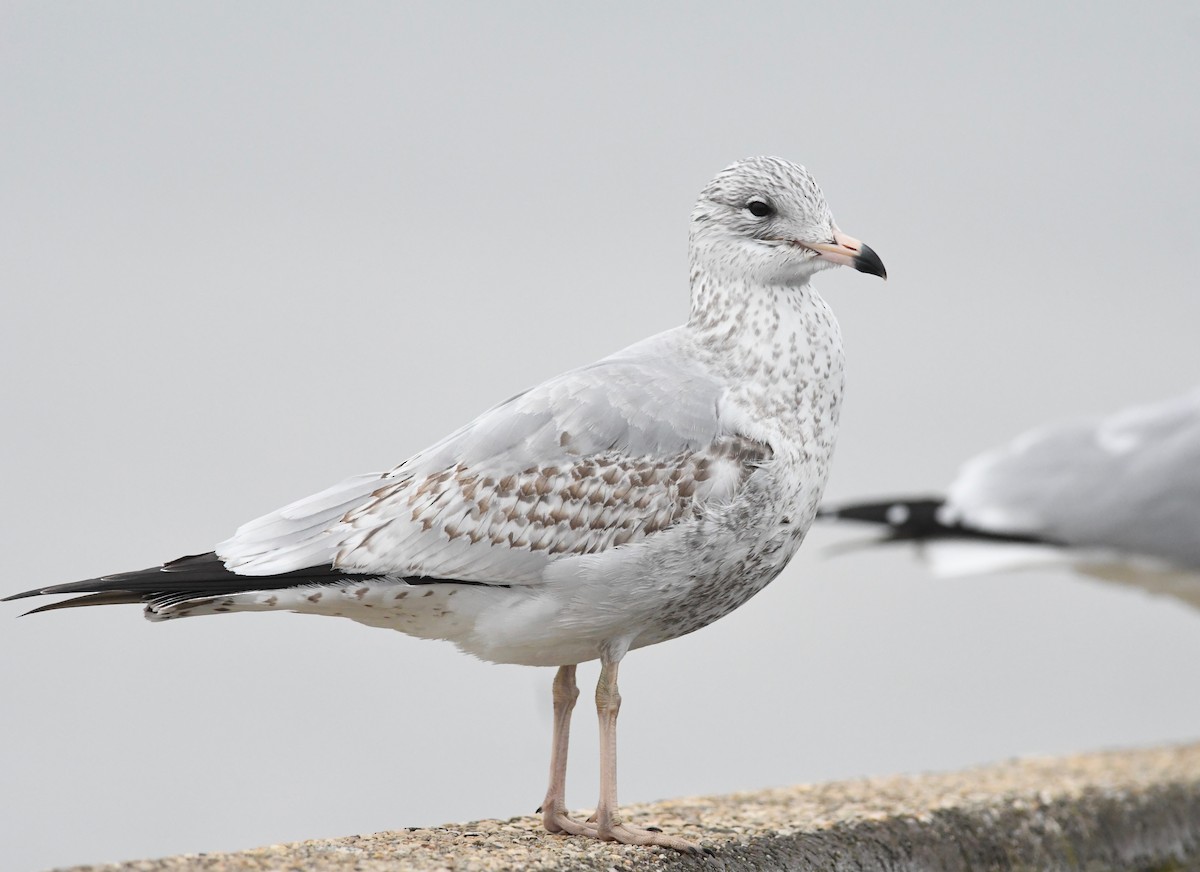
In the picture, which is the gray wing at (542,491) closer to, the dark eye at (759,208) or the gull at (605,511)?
the gull at (605,511)

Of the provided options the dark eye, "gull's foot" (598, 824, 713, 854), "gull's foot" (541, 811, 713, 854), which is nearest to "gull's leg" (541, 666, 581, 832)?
"gull's foot" (541, 811, 713, 854)

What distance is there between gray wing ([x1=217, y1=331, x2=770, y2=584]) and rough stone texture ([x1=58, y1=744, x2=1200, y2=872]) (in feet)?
2.48

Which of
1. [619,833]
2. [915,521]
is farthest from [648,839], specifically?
[915,521]

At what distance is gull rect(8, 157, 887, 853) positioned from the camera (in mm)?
3900

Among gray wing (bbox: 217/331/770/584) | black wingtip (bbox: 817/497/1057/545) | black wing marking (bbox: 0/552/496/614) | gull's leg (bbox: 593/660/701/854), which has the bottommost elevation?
gull's leg (bbox: 593/660/701/854)

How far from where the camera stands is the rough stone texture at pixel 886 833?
13.0ft

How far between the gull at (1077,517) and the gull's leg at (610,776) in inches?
163

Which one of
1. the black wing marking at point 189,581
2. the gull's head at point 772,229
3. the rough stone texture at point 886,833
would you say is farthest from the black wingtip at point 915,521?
the black wing marking at point 189,581

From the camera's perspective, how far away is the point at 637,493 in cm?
391

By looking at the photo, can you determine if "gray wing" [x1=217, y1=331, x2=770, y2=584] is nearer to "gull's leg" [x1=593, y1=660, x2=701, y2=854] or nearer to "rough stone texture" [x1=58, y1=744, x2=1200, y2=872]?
"gull's leg" [x1=593, y1=660, x2=701, y2=854]

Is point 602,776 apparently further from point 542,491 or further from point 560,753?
point 542,491

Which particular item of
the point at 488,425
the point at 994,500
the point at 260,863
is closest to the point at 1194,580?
the point at 994,500

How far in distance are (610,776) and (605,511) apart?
0.75m

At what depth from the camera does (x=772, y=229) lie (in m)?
4.20
